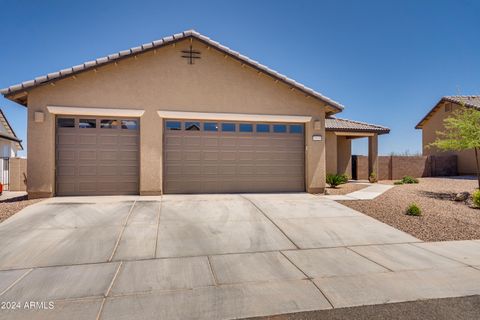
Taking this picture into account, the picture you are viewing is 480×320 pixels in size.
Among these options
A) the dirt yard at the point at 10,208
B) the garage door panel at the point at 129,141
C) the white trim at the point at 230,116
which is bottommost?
the dirt yard at the point at 10,208

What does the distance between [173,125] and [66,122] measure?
154 inches

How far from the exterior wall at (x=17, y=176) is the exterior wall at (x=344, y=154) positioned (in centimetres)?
1976

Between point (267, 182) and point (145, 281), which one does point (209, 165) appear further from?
point (145, 281)

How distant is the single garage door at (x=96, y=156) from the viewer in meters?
10.6

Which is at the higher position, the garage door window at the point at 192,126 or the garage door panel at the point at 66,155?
the garage door window at the point at 192,126

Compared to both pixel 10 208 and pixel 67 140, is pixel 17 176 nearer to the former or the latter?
pixel 67 140

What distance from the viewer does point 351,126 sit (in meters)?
18.6

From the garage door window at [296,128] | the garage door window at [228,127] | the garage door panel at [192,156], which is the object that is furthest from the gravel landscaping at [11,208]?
the garage door window at [296,128]

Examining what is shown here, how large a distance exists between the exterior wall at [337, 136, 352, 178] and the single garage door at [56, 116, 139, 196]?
14676mm

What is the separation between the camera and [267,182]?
480 inches

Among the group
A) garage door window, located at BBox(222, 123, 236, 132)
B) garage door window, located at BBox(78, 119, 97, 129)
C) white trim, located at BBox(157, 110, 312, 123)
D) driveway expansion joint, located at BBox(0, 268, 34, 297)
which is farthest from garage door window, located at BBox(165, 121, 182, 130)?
driveway expansion joint, located at BBox(0, 268, 34, 297)

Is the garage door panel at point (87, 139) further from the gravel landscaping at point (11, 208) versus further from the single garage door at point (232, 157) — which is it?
the single garage door at point (232, 157)

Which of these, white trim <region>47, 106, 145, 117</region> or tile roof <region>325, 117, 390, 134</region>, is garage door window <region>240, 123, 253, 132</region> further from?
tile roof <region>325, 117, 390, 134</region>

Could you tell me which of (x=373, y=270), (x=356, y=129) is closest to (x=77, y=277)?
(x=373, y=270)
